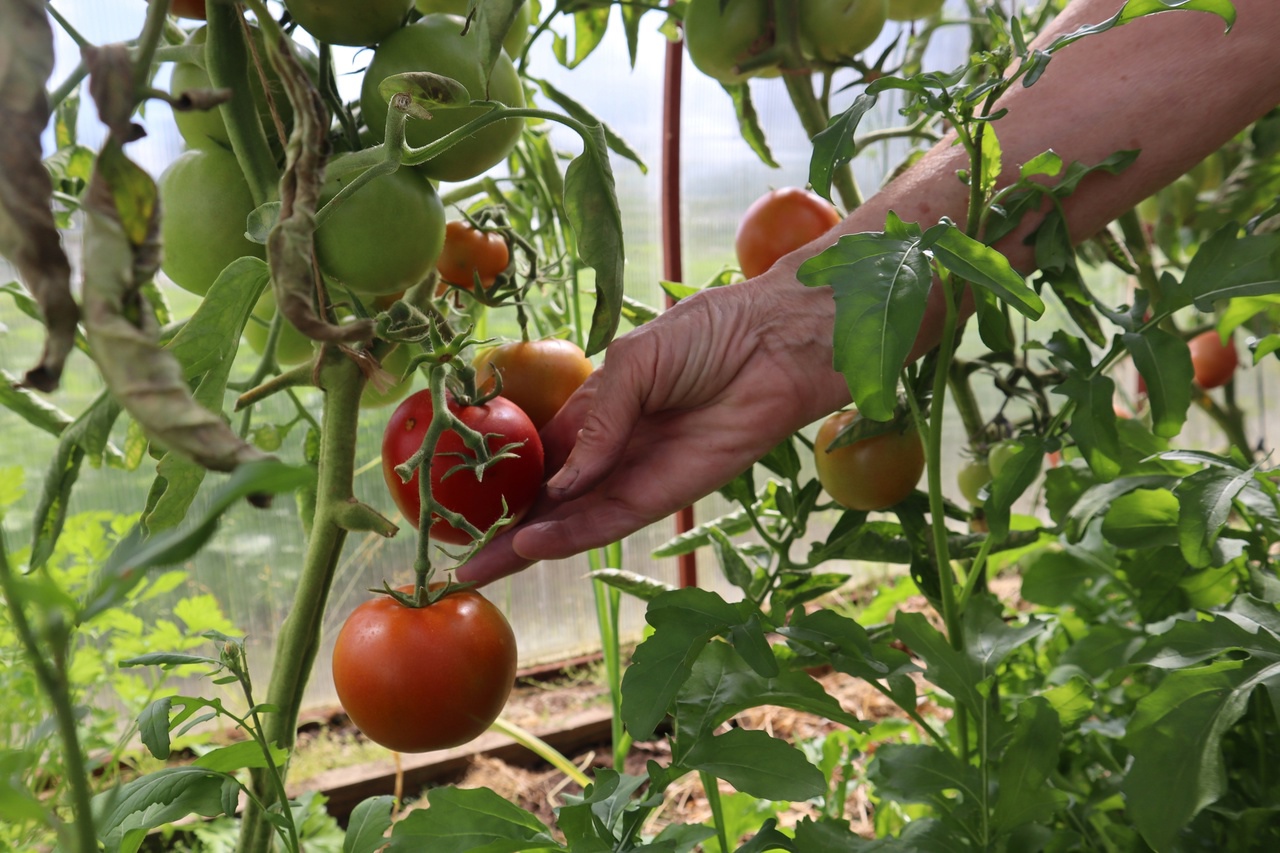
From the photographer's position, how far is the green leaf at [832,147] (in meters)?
0.40

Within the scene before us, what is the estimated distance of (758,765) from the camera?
46cm

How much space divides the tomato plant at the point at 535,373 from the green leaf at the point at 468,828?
0.77 feet

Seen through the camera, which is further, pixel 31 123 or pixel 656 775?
pixel 656 775

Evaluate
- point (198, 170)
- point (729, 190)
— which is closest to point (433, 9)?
point (198, 170)

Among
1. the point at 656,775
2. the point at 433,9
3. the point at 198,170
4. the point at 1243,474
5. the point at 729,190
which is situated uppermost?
the point at 729,190

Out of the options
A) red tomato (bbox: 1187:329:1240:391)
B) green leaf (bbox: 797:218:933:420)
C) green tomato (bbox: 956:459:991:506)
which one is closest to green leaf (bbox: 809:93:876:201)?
green leaf (bbox: 797:218:933:420)

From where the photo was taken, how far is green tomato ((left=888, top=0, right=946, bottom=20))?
29.3 inches

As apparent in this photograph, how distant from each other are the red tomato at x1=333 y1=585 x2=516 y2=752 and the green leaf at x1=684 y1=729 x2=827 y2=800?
0.37 ft

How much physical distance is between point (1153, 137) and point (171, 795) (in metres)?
0.64

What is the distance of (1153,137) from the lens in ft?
1.91

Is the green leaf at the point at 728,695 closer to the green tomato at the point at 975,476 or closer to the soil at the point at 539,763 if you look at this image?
the green tomato at the point at 975,476

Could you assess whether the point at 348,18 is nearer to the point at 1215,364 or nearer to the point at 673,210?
the point at 673,210

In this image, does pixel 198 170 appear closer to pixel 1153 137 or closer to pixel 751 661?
pixel 751 661

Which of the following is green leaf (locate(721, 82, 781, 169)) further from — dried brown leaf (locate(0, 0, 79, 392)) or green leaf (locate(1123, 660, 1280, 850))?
dried brown leaf (locate(0, 0, 79, 392))
